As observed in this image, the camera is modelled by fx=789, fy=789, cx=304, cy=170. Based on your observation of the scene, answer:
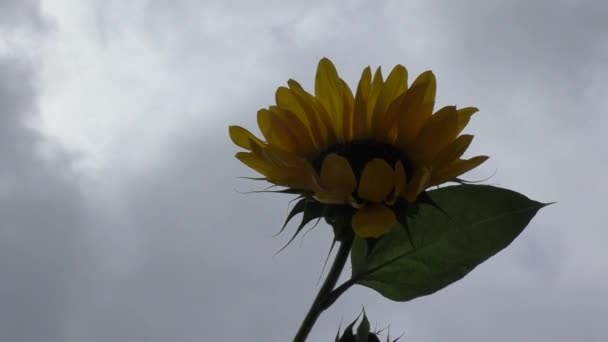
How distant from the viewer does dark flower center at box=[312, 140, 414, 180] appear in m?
1.86

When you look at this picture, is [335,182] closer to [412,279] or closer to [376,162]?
[376,162]

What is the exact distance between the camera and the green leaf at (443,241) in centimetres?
180

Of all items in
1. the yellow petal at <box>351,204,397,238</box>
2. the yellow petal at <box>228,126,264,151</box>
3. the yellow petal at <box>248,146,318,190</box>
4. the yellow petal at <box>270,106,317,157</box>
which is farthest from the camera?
the yellow petal at <box>228,126,264,151</box>

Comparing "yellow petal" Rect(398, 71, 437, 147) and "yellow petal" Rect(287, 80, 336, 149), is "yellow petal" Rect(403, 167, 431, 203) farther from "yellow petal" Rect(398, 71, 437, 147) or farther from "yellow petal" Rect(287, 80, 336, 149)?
"yellow petal" Rect(287, 80, 336, 149)

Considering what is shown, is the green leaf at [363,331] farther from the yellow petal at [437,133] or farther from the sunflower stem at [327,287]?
the yellow petal at [437,133]

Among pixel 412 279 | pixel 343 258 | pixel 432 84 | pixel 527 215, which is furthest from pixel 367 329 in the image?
pixel 432 84

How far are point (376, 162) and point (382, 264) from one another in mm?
390

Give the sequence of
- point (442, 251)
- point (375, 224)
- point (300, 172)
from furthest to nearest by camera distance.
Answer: point (442, 251)
point (300, 172)
point (375, 224)

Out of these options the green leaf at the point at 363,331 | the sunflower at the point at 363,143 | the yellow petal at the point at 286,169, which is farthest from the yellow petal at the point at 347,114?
the green leaf at the point at 363,331

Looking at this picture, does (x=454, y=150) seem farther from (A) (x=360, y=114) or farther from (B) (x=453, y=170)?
(A) (x=360, y=114)

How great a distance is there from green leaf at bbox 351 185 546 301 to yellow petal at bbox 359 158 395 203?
16 cm

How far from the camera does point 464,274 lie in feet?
5.95

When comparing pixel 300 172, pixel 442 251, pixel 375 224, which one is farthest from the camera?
pixel 442 251

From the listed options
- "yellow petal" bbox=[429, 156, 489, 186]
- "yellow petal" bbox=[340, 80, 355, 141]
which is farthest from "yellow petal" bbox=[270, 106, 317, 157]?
"yellow petal" bbox=[429, 156, 489, 186]
